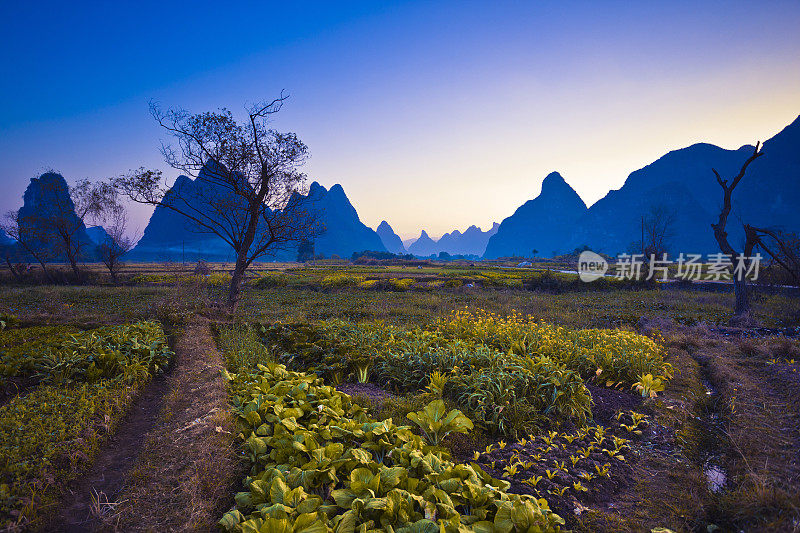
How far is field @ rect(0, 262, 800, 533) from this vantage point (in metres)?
2.79

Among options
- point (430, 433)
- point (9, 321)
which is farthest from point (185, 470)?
point (9, 321)

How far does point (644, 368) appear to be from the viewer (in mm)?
6387

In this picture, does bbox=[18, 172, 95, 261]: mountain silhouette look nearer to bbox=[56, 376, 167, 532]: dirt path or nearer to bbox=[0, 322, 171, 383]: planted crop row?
bbox=[0, 322, 171, 383]: planted crop row

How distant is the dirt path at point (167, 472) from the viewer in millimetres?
2740

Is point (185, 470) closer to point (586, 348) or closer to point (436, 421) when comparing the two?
point (436, 421)

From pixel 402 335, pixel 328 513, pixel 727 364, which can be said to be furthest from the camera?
pixel 402 335

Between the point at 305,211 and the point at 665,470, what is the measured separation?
12.8m

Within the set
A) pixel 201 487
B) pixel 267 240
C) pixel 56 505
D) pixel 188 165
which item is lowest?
pixel 56 505

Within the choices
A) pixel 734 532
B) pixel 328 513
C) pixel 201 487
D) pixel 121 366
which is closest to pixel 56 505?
pixel 201 487

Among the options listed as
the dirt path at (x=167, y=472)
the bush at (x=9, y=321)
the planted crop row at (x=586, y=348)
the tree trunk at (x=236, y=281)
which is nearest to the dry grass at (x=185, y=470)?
the dirt path at (x=167, y=472)

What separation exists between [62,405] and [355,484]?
4.63 metres

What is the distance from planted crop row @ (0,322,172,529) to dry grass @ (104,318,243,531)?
27.7 inches

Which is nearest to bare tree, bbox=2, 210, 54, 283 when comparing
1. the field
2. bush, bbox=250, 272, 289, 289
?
bush, bbox=250, 272, 289, 289

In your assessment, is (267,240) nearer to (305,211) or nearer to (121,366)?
(305,211)
